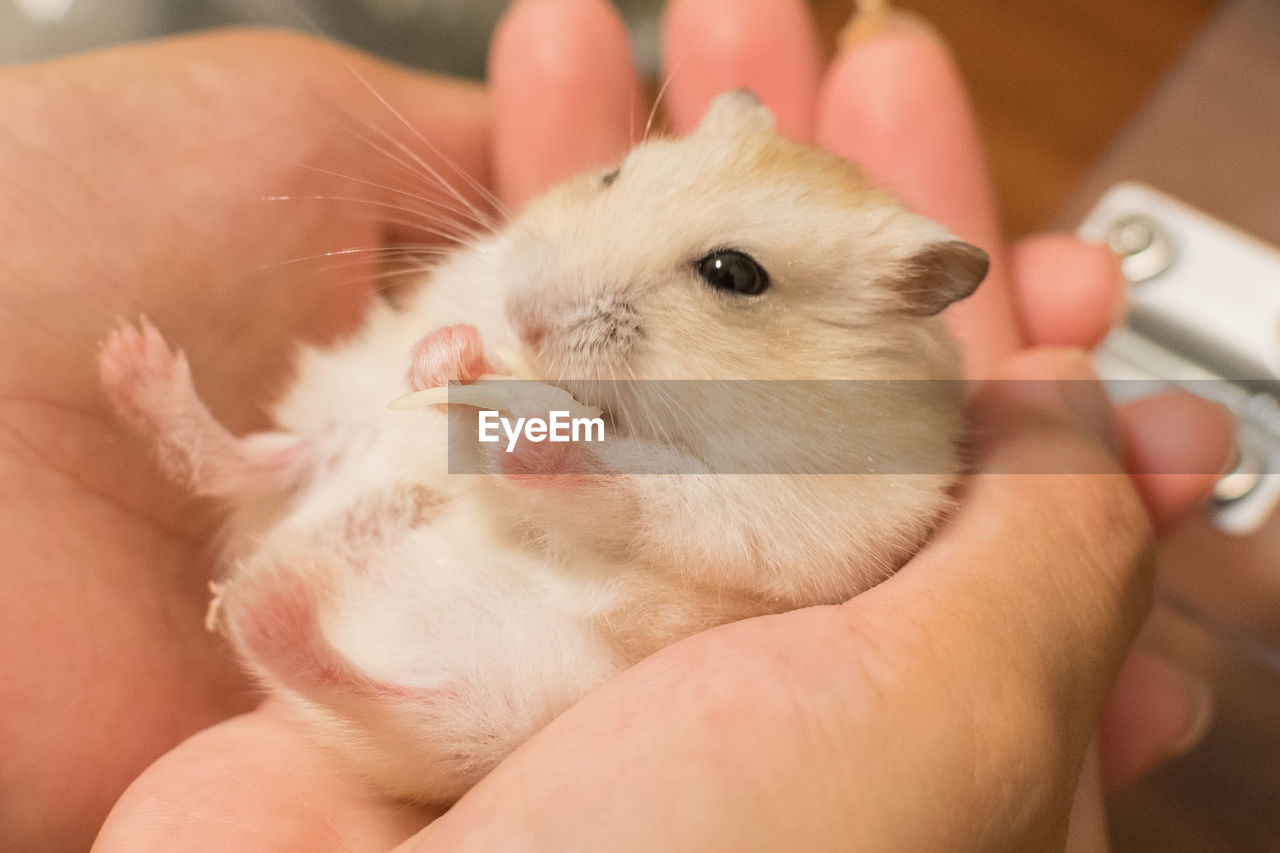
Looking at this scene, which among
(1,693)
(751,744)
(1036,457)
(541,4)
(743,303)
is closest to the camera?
(751,744)

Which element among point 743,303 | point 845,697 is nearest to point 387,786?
point 845,697

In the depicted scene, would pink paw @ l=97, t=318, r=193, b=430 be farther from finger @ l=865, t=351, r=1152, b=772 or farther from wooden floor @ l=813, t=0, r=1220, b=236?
wooden floor @ l=813, t=0, r=1220, b=236

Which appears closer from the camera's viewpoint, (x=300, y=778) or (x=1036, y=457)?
(x=300, y=778)

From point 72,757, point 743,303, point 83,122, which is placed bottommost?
point 72,757

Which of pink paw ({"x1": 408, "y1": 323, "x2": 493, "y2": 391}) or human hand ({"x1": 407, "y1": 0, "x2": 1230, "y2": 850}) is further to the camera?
pink paw ({"x1": 408, "y1": 323, "x2": 493, "y2": 391})

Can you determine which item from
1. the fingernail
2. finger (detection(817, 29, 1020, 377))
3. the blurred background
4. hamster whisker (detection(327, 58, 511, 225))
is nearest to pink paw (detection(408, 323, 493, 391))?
hamster whisker (detection(327, 58, 511, 225))

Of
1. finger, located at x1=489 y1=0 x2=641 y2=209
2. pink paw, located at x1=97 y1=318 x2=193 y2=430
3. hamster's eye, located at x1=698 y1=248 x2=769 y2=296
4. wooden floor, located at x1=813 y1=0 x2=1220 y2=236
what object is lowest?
hamster's eye, located at x1=698 y1=248 x2=769 y2=296

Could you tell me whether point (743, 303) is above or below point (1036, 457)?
above

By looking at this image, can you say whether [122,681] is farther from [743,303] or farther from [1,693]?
[743,303]
